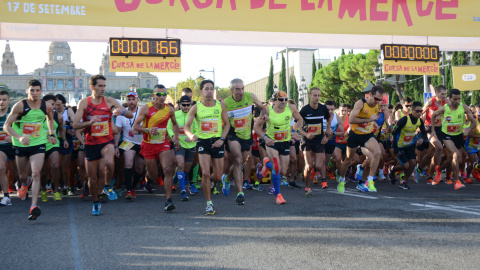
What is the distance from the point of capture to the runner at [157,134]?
356 inches

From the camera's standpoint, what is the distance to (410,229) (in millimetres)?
6590

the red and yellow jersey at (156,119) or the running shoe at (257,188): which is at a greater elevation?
the red and yellow jersey at (156,119)

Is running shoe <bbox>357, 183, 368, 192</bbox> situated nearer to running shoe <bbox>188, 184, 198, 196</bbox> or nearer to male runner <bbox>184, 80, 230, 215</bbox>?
running shoe <bbox>188, 184, 198, 196</bbox>

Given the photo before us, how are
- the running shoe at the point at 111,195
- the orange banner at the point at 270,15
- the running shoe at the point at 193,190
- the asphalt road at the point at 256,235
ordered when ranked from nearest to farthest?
the asphalt road at the point at 256,235, the running shoe at the point at 111,195, the running shoe at the point at 193,190, the orange banner at the point at 270,15

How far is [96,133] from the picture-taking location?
877cm

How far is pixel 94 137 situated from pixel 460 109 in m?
8.29

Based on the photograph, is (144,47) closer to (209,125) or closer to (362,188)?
(209,125)

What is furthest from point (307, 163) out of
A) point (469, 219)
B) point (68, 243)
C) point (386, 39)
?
point (386, 39)

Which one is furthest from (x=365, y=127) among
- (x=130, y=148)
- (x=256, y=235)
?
(x=256, y=235)

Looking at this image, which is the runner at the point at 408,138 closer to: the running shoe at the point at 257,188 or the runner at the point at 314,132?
the runner at the point at 314,132

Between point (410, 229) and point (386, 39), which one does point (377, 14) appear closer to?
point (386, 39)

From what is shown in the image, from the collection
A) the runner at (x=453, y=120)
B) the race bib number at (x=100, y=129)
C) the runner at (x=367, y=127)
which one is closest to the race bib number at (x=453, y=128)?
the runner at (x=453, y=120)

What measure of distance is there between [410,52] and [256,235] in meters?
12.4

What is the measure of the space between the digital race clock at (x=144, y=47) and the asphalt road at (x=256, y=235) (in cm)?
579
